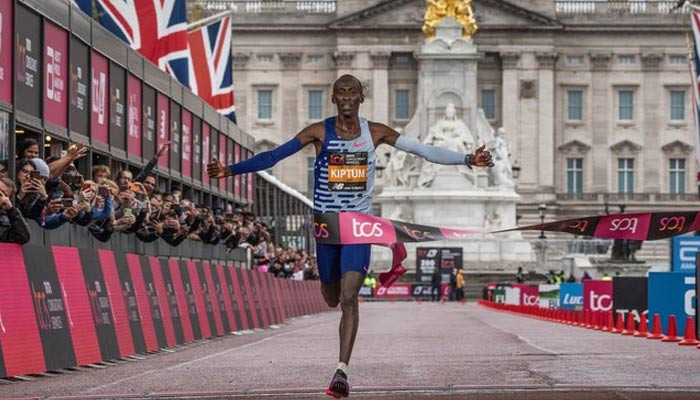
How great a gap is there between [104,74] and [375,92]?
120 m

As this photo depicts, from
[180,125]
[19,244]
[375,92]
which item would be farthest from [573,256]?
[19,244]

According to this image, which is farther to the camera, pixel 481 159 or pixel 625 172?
pixel 625 172

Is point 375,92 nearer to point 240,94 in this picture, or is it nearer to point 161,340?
point 240,94

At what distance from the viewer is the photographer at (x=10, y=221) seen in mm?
17922

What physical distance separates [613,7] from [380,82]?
20.2m

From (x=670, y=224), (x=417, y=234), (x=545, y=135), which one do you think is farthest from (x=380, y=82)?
(x=417, y=234)

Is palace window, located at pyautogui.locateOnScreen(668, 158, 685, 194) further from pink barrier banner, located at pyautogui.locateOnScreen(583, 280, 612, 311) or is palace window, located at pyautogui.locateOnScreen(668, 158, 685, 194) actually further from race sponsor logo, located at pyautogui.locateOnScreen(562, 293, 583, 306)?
pink barrier banner, located at pyautogui.locateOnScreen(583, 280, 612, 311)

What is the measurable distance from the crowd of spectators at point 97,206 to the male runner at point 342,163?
10.9 ft

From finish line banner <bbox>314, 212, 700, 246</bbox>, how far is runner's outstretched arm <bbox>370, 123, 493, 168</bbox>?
577 millimetres

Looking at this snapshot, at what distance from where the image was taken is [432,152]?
1603cm

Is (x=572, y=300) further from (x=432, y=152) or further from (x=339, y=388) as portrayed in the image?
(x=339, y=388)

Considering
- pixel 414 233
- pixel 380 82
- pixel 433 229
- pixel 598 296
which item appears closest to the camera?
pixel 414 233

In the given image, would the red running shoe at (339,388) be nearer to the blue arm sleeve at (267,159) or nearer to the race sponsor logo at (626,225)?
the blue arm sleeve at (267,159)

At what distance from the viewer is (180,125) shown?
37.0 m
